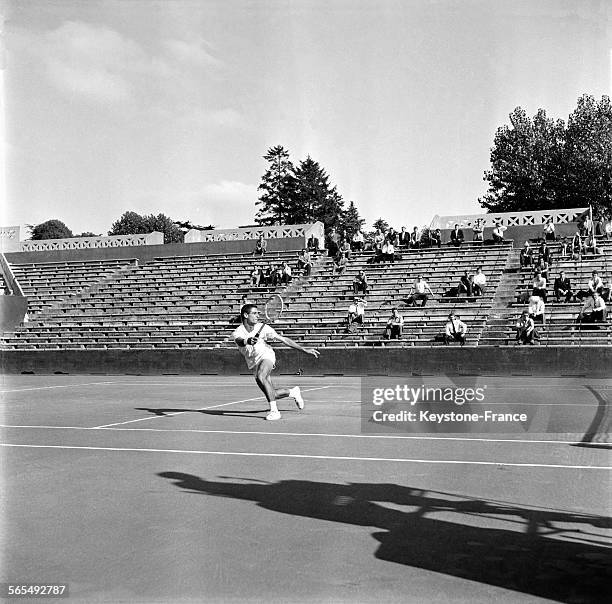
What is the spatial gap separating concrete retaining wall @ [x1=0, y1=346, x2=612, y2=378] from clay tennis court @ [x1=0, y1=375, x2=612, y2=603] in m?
14.6

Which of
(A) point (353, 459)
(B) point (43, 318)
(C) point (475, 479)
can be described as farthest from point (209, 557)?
(B) point (43, 318)

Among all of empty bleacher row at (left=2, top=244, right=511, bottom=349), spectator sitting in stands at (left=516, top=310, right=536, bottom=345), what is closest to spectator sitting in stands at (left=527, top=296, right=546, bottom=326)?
spectator sitting in stands at (left=516, top=310, right=536, bottom=345)

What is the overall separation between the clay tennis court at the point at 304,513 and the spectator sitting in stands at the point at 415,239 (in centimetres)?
2549

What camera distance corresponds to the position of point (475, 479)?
8.12m

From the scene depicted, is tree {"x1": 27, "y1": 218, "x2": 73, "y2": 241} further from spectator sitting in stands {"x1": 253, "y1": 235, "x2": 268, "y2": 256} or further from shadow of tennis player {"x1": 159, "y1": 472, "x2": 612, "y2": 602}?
shadow of tennis player {"x1": 159, "y1": 472, "x2": 612, "y2": 602}

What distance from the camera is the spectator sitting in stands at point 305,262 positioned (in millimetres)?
38781

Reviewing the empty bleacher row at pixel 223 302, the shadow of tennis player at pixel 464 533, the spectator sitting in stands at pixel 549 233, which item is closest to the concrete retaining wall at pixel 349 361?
the empty bleacher row at pixel 223 302

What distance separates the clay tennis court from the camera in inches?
188

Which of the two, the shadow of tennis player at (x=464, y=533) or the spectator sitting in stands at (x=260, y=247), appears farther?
the spectator sitting in stands at (x=260, y=247)

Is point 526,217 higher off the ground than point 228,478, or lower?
higher

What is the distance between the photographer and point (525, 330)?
28391mm

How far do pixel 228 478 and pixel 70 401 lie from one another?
1140 centimetres

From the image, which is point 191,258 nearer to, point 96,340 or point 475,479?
point 96,340

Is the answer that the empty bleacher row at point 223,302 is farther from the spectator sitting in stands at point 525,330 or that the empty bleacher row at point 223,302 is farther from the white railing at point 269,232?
the white railing at point 269,232
